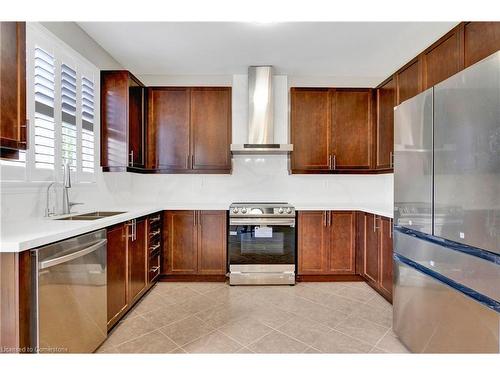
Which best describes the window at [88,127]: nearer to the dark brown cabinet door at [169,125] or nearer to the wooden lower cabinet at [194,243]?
the dark brown cabinet door at [169,125]

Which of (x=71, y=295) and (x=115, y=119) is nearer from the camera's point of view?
(x=71, y=295)

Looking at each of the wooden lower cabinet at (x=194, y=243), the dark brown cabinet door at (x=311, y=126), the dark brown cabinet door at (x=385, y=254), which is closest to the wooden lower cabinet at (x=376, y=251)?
the dark brown cabinet door at (x=385, y=254)

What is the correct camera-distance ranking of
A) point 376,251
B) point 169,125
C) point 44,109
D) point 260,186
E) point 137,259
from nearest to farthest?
point 44,109 < point 137,259 < point 376,251 < point 169,125 < point 260,186

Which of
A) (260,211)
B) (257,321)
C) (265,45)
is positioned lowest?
(257,321)

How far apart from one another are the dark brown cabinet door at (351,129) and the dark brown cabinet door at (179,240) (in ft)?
6.46

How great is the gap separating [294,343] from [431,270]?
104 centimetres

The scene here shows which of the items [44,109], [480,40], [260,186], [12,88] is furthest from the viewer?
[260,186]

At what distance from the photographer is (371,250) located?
2.86m

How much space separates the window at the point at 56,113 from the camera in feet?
6.29

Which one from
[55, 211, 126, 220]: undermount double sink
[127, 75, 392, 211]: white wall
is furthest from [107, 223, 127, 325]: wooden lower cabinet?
[127, 75, 392, 211]: white wall

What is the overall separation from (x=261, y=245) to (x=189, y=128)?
1.73 m

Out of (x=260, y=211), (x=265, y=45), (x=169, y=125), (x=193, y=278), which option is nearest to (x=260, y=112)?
(x=265, y=45)

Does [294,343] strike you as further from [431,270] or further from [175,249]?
[175,249]

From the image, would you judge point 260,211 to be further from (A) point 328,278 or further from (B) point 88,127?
(B) point 88,127
